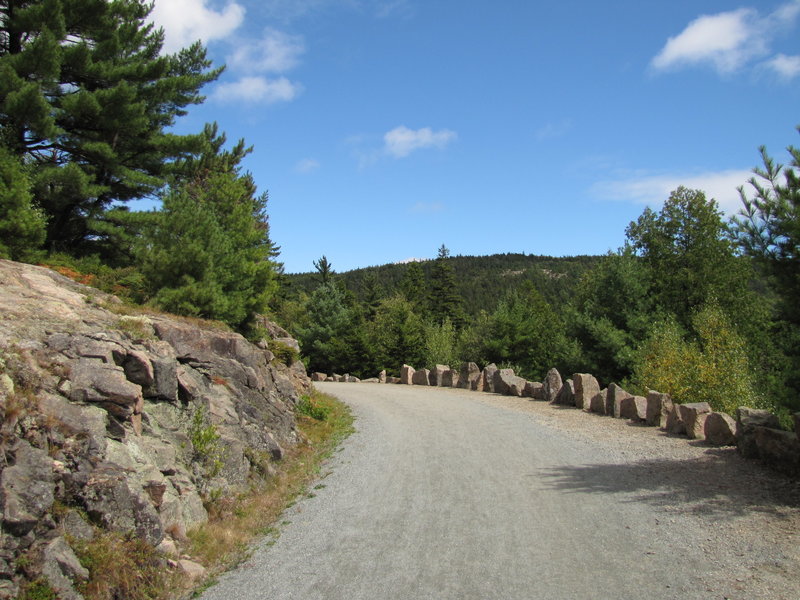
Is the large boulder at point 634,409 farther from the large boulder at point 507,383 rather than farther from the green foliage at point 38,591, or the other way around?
the green foliage at point 38,591

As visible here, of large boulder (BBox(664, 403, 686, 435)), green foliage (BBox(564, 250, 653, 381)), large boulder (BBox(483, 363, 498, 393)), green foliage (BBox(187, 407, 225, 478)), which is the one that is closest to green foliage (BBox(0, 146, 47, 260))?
green foliage (BBox(187, 407, 225, 478))

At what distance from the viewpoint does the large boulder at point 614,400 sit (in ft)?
46.4

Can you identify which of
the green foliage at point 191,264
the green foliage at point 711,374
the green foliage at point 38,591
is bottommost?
the green foliage at point 38,591

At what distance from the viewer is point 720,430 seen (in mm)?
10469

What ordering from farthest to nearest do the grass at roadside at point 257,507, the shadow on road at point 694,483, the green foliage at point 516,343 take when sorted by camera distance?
the green foliage at point 516,343 → the shadow on road at point 694,483 → the grass at roadside at point 257,507

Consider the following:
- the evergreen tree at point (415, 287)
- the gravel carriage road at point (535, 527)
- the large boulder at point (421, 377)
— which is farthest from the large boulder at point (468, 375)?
the evergreen tree at point (415, 287)

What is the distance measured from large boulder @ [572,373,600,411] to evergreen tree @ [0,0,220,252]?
48.4 feet

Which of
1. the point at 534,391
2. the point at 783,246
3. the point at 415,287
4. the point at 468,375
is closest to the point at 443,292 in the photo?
the point at 415,287

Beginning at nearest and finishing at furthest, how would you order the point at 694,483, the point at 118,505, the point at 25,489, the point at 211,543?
the point at 25,489, the point at 118,505, the point at 211,543, the point at 694,483

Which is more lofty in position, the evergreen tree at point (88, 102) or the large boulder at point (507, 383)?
the evergreen tree at point (88, 102)

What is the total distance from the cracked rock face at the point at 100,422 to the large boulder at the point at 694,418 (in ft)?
28.2

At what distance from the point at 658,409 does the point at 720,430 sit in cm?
219

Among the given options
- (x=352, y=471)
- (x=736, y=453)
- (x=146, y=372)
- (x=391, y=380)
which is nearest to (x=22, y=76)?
(x=146, y=372)

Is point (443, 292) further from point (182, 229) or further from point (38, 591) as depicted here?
point (38, 591)
